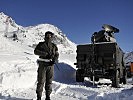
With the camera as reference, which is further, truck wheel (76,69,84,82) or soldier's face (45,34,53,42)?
truck wheel (76,69,84,82)

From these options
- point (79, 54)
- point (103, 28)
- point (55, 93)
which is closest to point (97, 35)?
point (103, 28)

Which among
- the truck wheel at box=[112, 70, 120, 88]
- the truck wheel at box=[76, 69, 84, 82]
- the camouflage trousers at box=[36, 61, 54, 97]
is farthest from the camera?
the truck wheel at box=[76, 69, 84, 82]

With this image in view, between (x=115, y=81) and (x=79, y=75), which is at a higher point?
(x=79, y=75)

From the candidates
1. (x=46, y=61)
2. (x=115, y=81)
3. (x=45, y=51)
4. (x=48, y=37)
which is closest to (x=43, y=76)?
(x=46, y=61)

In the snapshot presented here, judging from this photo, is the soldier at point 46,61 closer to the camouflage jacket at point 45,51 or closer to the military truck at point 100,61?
the camouflage jacket at point 45,51

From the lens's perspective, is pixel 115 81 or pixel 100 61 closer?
pixel 115 81

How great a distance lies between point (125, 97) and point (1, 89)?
437 centimetres

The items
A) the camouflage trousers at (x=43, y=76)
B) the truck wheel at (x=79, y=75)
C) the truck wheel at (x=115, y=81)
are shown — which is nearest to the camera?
the camouflage trousers at (x=43, y=76)

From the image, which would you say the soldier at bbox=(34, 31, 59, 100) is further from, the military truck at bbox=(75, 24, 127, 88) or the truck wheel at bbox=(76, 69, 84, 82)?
the truck wheel at bbox=(76, 69, 84, 82)

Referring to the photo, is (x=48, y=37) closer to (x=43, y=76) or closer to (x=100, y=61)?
(x=43, y=76)

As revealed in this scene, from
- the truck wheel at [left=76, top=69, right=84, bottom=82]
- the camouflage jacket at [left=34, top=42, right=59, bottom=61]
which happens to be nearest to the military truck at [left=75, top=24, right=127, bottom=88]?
the truck wheel at [left=76, top=69, right=84, bottom=82]

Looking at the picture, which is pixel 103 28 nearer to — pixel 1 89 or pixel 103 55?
pixel 103 55

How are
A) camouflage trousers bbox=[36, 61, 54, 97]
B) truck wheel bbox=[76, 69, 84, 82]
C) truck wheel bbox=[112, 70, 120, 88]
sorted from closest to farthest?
camouflage trousers bbox=[36, 61, 54, 97]
truck wheel bbox=[112, 70, 120, 88]
truck wheel bbox=[76, 69, 84, 82]

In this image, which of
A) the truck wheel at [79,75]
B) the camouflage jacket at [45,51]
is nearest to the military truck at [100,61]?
the truck wheel at [79,75]
